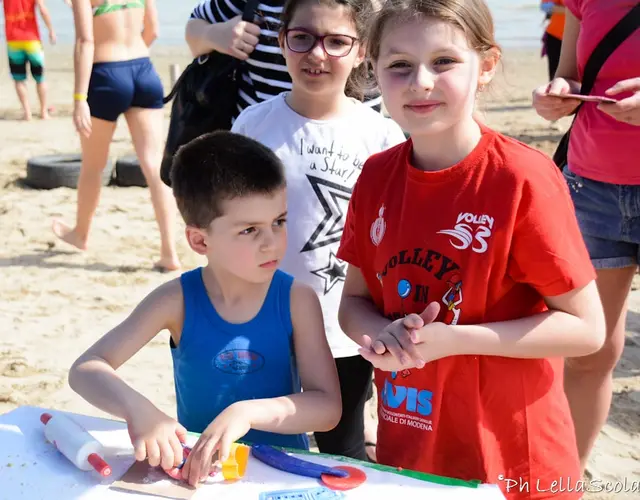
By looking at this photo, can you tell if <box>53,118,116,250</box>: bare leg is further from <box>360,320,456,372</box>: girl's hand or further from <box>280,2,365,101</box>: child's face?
<box>360,320,456,372</box>: girl's hand

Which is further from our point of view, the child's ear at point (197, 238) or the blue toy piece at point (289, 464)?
the child's ear at point (197, 238)

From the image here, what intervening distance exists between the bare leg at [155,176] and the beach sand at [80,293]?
16cm

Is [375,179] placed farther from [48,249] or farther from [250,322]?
[48,249]

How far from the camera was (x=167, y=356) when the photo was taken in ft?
13.4

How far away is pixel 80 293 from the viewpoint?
4.95 meters

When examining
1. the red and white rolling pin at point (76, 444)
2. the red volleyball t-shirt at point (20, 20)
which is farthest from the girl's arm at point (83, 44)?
the red volleyball t-shirt at point (20, 20)

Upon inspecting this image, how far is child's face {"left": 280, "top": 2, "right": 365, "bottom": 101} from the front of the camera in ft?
7.73

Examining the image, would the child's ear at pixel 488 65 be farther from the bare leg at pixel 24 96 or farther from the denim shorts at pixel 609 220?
the bare leg at pixel 24 96

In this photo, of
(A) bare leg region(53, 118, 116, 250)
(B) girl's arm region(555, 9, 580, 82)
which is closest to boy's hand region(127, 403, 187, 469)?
(B) girl's arm region(555, 9, 580, 82)

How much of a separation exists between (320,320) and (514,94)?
1093 centimetres

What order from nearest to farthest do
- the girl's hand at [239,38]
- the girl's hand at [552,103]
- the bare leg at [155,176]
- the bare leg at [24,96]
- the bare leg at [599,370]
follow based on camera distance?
the girl's hand at [552,103], the bare leg at [599,370], the girl's hand at [239,38], the bare leg at [155,176], the bare leg at [24,96]

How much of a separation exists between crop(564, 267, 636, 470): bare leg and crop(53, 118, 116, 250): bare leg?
11.7 ft

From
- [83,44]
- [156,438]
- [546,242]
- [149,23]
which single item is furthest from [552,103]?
[149,23]

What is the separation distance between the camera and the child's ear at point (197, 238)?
2.07 meters
